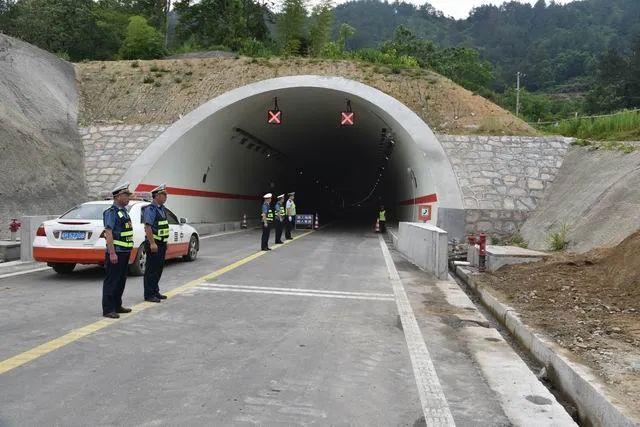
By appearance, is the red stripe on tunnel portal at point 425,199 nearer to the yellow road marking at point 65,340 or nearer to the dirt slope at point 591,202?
the dirt slope at point 591,202

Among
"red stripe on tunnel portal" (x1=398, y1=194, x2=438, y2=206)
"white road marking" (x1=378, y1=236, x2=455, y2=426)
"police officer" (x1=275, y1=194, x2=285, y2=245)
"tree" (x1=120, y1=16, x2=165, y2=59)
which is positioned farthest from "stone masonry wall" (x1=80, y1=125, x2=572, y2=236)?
"tree" (x1=120, y1=16, x2=165, y2=59)

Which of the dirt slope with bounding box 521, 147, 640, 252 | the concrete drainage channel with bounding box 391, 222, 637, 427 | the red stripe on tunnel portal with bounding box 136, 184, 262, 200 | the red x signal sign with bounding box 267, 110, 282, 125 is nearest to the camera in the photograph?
the concrete drainage channel with bounding box 391, 222, 637, 427

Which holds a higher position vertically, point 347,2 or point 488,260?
point 347,2

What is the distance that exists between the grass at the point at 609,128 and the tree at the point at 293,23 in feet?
53.5

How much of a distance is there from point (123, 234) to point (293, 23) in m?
27.7

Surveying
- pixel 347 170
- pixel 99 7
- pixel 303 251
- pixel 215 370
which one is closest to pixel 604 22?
pixel 347 170

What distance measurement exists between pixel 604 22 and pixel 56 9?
118m

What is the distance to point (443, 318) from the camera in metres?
7.62

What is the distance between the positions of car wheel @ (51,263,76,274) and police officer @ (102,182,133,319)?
3.94 metres

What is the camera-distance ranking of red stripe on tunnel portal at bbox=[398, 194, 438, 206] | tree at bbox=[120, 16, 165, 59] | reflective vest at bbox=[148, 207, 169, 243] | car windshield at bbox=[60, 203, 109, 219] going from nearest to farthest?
reflective vest at bbox=[148, 207, 169, 243] → car windshield at bbox=[60, 203, 109, 219] → red stripe on tunnel portal at bbox=[398, 194, 438, 206] → tree at bbox=[120, 16, 165, 59]

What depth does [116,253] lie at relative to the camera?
6.96 m

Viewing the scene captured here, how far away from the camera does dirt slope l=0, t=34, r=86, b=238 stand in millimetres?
16141

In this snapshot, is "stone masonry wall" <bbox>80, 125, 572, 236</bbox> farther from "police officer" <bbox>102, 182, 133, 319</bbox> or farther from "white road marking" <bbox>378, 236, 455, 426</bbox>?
"police officer" <bbox>102, 182, 133, 319</bbox>

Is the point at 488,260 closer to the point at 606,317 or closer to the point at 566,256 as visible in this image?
the point at 566,256
